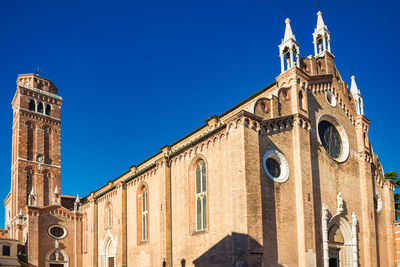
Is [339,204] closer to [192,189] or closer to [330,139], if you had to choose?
[330,139]

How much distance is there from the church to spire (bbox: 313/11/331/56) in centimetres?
8

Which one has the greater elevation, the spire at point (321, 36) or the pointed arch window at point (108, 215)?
the spire at point (321, 36)

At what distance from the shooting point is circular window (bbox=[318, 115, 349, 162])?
79.9ft

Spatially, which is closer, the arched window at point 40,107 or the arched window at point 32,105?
the arched window at point 32,105

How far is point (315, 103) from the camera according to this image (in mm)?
23922

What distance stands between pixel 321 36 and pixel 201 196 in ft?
44.9

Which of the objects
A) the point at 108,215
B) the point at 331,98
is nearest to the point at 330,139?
the point at 331,98

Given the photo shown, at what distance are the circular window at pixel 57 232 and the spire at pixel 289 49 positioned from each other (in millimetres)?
23895

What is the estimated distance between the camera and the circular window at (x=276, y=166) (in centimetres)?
1981

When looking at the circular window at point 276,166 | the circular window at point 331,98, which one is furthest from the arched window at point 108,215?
the circular window at point 331,98

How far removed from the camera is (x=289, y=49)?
2295 centimetres

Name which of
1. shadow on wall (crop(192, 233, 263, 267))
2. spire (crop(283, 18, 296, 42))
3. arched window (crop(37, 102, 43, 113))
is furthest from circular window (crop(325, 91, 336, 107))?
arched window (crop(37, 102, 43, 113))

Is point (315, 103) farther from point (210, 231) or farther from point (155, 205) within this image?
point (155, 205)

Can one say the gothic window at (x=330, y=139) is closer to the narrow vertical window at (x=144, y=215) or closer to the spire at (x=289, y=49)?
the spire at (x=289, y=49)
